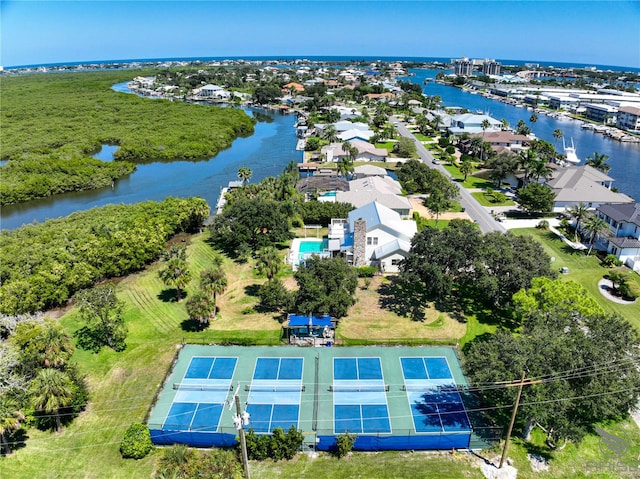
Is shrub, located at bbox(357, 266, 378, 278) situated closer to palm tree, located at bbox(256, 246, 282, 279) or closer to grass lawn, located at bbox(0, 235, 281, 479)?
palm tree, located at bbox(256, 246, 282, 279)

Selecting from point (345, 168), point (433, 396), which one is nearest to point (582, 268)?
point (433, 396)

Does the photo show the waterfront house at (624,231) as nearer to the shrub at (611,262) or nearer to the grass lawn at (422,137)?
the shrub at (611,262)

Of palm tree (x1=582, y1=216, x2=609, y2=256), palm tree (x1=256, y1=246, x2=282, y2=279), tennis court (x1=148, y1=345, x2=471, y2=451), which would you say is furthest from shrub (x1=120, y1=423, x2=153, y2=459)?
palm tree (x1=582, y1=216, x2=609, y2=256)

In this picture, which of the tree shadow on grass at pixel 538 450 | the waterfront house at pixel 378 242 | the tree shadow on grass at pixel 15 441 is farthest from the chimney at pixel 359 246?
the tree shadow on grass at pixel 15 441

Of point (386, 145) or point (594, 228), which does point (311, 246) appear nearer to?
point (594, 228)

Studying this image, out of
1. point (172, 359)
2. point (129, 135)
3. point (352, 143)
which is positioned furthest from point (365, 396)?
point (129, 135)
